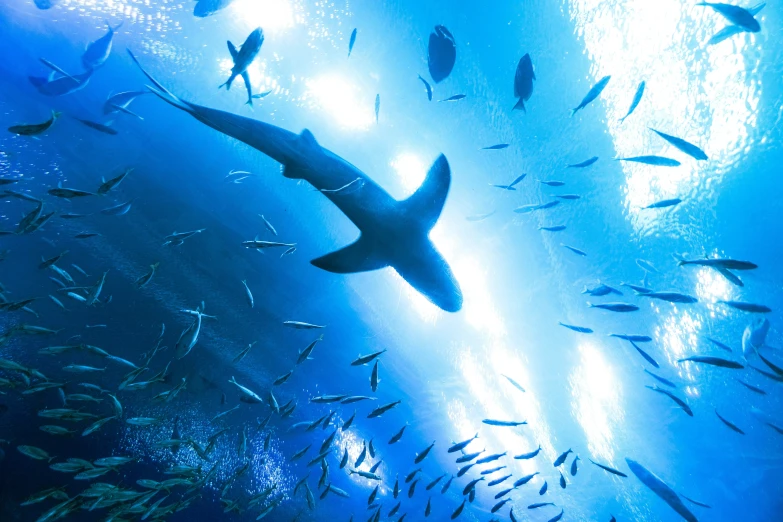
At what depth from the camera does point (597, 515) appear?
1413 centimetres

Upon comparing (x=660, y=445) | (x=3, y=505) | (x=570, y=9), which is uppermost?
(x=570, y=9)

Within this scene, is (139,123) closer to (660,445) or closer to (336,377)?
(336,377)

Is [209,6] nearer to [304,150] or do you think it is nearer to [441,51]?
[304,150]

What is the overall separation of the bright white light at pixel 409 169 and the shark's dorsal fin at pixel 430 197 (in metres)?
2.07

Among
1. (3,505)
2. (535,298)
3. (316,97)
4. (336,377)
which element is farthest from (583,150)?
(3,505)

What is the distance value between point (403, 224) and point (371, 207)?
15.5 inches

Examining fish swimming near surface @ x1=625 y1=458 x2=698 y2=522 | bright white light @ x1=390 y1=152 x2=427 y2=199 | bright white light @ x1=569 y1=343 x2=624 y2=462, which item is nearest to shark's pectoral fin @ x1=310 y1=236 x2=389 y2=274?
bright white light @ x1=390 y1=152 x2=427 y2=199

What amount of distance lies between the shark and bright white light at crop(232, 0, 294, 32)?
1.49m

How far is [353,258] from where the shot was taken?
13.3 feet

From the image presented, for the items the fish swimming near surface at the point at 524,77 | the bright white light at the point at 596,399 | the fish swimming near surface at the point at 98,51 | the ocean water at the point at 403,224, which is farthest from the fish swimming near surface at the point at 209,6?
the bright white light at the point at 596,399

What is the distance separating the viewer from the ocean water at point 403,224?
4711 millimetres

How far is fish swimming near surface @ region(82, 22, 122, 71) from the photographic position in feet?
14.9

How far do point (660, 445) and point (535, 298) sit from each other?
23.4 feet

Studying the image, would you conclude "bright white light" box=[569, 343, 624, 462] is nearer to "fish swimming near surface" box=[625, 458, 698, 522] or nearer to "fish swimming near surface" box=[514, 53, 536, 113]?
"fish swimming near surface" box=[625, 458, 698, 522]
